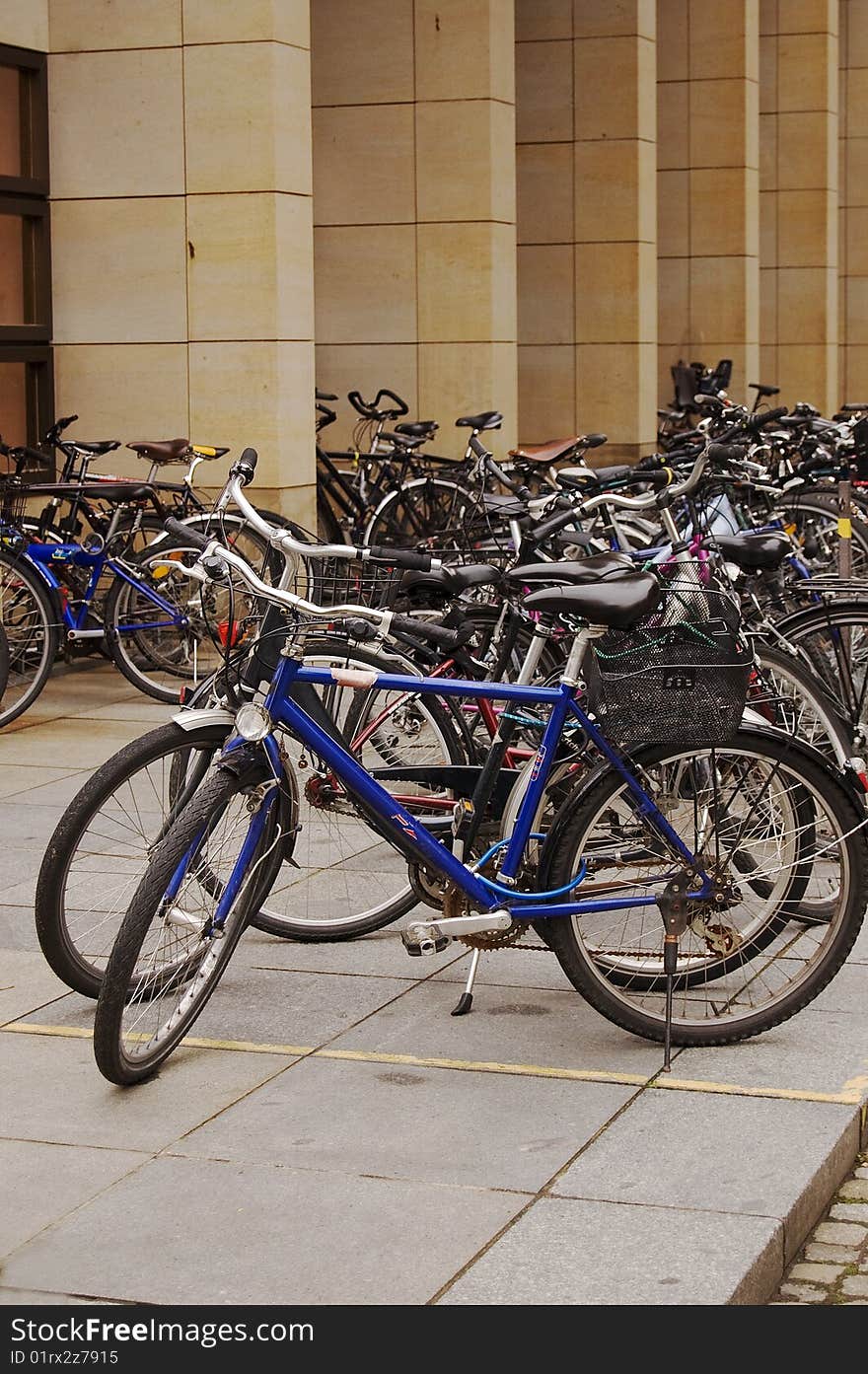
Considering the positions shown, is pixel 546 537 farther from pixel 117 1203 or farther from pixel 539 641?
pixel 117 1203

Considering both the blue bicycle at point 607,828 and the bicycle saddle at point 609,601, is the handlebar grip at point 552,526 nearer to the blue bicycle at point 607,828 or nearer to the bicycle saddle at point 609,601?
the blue bicycle at point 607,828

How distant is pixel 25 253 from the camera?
11.4 metres

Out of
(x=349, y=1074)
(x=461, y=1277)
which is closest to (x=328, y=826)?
(x=349, y=1074)

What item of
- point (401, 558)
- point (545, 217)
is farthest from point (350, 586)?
point (545, 217)

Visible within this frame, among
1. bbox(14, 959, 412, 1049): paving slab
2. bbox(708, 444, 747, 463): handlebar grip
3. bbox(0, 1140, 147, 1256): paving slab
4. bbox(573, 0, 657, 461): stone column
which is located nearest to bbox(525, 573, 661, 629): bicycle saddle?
bbox(14, 959, 412, 1049): paving slab

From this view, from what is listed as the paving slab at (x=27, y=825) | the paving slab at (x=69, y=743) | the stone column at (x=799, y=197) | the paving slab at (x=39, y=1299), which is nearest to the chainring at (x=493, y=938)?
the paving slab at (x=39, y=1299)

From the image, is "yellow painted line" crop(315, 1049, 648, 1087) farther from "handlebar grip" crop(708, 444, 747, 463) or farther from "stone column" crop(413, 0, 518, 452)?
"stone column" crop(413, 0, 518, 452)

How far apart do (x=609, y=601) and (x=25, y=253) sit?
7573 millimetres

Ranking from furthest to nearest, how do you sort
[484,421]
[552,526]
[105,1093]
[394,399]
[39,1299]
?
[394,399], [484,421], [552,526], [105,1093], [39,1299]

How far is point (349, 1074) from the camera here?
462cm

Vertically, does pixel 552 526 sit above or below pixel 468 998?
above

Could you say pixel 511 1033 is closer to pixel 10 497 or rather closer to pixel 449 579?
pixel 449 579

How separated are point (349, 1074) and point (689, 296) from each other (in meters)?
17.2
